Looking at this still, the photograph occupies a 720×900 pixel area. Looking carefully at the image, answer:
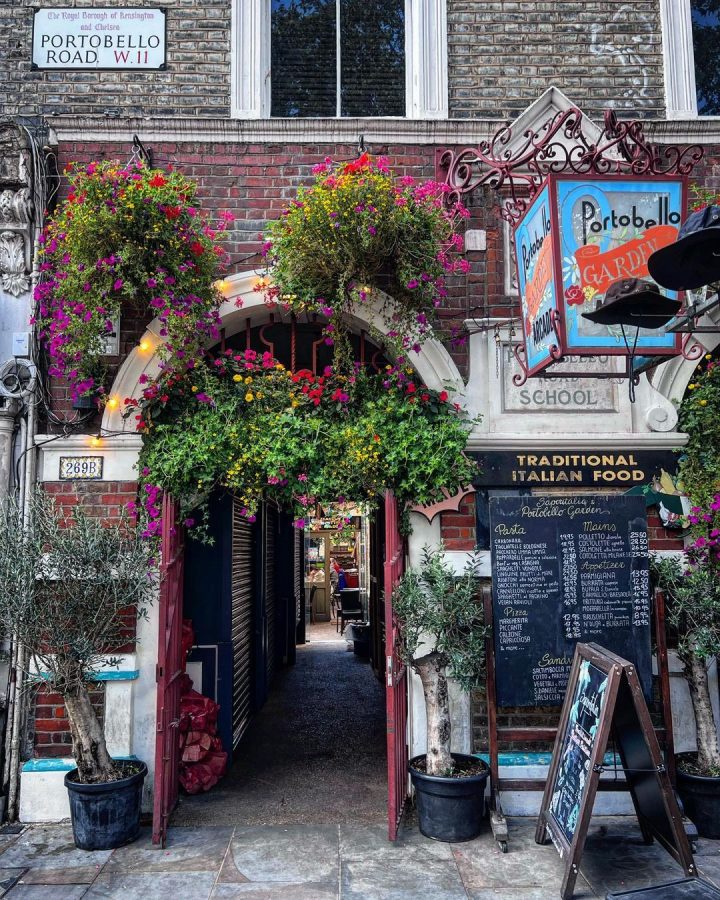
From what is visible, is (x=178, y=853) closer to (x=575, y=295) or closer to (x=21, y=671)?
(x=21, y=671)

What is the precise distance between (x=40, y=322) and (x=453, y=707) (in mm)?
4411

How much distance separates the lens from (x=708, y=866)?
14.9 feet

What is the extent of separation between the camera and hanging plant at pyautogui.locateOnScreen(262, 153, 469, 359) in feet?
16.7

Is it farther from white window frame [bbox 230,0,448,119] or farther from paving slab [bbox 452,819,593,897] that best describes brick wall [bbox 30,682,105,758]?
white window frame [bbox 230,0,448,119]

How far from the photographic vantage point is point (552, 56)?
21.0 feet

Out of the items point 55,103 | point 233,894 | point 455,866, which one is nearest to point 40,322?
point 55,103

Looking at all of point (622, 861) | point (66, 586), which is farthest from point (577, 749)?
point (66, 586)

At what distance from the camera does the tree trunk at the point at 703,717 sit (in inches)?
200

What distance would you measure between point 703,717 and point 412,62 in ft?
19.5

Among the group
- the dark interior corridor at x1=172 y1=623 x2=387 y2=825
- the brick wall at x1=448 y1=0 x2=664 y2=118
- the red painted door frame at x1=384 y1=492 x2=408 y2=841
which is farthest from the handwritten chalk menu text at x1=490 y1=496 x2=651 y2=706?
the brick wall at x1=448 y1=0 x2=664 y2=118

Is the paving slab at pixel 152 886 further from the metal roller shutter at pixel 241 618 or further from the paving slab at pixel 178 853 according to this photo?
the metal roller shutter at pixel 241 618

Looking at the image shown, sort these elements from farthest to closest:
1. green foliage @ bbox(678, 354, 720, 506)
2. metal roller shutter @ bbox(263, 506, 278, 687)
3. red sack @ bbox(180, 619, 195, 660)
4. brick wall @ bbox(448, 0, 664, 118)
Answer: metal roller shutter @ bbox(263, 506, 278, 687)
brick wall @ bbox(448, 0, 664, 118)
red sack @ bbox(180, 619, 195, 660)
green foliage @ bbox(678, 354, 720, 506)

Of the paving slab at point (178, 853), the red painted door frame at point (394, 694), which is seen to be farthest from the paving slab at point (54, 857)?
the red painted door frame at point (394, 694)

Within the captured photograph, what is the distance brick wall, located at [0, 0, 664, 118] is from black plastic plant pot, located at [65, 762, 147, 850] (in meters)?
5.36
